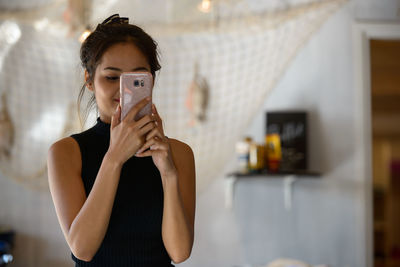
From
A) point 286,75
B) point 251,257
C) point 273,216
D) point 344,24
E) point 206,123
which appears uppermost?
point 344,24

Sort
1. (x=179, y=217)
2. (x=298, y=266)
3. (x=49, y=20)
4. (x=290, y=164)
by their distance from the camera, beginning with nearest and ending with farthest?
(x=179, y=217), (x=298, y=266), (x=290, y=164), (x=49, y=20)

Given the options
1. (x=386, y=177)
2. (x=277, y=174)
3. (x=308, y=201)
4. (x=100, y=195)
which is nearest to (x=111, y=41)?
(x=100, y=195)

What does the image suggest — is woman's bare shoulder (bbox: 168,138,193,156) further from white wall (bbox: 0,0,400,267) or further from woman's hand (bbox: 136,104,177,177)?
white wall (bbox: 0,0,400,267)

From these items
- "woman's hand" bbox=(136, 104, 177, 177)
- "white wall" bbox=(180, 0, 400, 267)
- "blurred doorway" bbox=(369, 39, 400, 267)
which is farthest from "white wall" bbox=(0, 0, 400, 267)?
"blurred doorway" bbox=(369, 39, 400, 267)

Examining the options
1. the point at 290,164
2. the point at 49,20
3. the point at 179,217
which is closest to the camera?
the point at 179,217

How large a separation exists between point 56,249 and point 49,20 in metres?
1.20

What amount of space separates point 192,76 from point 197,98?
13cm

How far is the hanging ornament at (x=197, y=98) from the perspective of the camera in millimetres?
2322

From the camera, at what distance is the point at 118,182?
2.16 feet

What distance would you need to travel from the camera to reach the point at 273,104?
235 cm

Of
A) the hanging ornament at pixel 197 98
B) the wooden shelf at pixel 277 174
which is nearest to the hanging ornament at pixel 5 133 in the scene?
the hanging ornament at pixel 197 98

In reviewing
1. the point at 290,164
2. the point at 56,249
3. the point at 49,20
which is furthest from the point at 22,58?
the point at 290,164

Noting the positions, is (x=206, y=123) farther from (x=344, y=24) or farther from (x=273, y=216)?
(x=344, y=24)

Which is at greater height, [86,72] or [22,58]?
[22,58]
